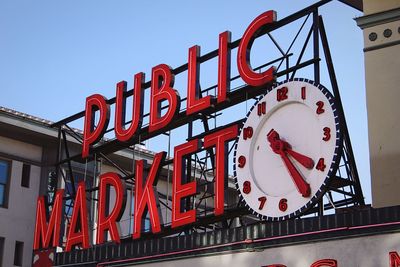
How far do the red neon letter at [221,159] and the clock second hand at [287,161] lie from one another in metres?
2.56

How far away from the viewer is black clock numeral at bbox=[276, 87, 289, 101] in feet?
89.9

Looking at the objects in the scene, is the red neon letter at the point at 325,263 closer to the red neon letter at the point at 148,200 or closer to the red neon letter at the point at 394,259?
the red neon letter at the point at 394,259

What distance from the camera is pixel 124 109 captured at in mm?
36312

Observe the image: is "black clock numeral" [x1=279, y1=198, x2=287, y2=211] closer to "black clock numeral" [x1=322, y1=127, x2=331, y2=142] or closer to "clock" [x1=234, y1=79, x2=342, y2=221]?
"clock" [x1=234, y1=79, x2=342, y2=221]

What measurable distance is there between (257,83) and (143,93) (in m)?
6.89

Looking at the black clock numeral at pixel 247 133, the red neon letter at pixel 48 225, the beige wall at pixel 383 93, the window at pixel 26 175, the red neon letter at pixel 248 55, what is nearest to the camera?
the beige wall at pixel 383 93

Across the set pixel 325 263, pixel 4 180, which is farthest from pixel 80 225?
pixel 325 263

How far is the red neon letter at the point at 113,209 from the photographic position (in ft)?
107

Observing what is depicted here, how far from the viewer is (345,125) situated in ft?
→ 90.3

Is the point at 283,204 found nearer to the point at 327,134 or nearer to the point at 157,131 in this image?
the point at 327,134

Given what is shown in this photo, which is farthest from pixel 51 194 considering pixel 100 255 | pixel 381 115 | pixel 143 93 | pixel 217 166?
pixel 381 115

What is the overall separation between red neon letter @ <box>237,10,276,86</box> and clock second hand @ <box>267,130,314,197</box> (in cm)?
306

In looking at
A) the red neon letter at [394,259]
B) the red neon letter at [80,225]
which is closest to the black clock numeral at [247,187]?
the red neon letter at [80,225]

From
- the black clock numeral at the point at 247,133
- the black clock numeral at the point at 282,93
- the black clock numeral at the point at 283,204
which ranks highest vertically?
the black clock numeral at the point at 282,93
